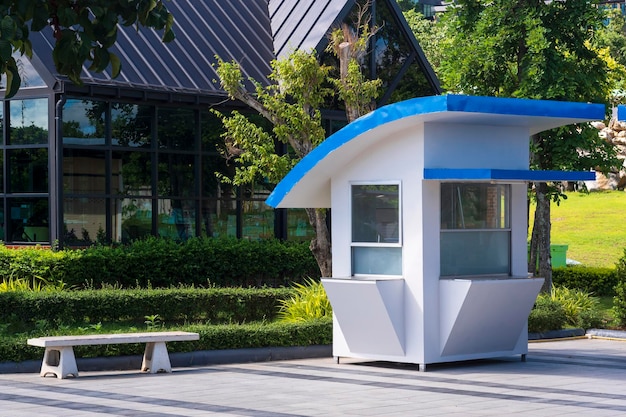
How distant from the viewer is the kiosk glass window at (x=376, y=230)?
48.8ft

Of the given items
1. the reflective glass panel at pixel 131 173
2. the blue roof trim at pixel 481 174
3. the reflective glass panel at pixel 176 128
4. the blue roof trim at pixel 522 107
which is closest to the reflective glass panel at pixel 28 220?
the reflective glass panel at pixel 131 173

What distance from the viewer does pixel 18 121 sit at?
21328 mm

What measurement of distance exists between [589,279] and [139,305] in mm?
14280

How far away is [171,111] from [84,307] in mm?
7020

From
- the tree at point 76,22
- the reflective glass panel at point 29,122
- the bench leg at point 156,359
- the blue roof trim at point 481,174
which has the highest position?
the reflective glass panel at point 29,122

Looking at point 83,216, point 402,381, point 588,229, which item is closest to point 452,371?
point 402,381

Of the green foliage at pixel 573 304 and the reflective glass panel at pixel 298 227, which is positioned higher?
the reflective glass panel at pixel 298 227

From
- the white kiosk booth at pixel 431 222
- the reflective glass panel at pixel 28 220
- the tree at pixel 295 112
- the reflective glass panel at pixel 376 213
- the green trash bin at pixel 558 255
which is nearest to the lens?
the white kiosk booth at pixel 431 222

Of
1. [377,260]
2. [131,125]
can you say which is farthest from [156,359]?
[131,125]

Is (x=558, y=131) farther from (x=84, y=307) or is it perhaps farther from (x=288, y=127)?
(x=84, y=307)

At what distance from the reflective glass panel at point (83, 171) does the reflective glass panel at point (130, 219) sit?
60 cm

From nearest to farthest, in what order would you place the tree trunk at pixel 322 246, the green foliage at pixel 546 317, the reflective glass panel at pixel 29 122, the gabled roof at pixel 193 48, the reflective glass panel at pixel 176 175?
the green foliage at pixel 546 317
the tree trunk at pixel 322 246
the reflective glass panel at pixel 29 122
the gabled roof at pixel 193 48
the reflective glass panel at pixel 176 175

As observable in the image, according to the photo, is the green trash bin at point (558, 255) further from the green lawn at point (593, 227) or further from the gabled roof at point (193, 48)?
the gabled roof at point (193, 48)

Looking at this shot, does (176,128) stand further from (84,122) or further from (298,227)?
(298,227)
